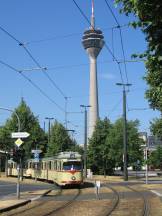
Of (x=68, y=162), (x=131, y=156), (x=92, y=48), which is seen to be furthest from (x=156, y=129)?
(x=92, y=48)

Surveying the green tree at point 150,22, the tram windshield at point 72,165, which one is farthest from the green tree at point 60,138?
the green tree at point 150,22

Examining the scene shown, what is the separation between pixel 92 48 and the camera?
189750 mm

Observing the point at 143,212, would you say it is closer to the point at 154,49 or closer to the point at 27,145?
the point at 154,49

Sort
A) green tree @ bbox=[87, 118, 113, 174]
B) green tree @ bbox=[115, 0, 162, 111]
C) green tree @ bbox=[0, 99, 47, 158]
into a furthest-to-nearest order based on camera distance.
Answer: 1. green tree @ bbox=[0, 99, 47, 158]
2. green tree @ bbox=[87, 118, 113, 174]
3. green tree @ bbox=[115, 0, 162, 111]

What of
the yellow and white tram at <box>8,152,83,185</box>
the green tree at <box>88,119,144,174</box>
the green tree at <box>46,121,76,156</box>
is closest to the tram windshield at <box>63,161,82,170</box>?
the yellow and white tram at <box>8,152,83,185</box>

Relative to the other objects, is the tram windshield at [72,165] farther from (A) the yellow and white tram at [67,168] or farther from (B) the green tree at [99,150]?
(B) the green tree at [99,150]

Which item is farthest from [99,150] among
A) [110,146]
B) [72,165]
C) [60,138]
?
[72,165]

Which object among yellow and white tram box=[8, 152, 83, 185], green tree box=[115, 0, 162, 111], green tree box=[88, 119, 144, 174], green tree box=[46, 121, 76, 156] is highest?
green tree box=[46, 121, 76, 156]

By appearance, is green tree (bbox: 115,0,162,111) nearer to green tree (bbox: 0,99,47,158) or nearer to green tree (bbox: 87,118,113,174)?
green tree (bbox: 87,118,113,174)

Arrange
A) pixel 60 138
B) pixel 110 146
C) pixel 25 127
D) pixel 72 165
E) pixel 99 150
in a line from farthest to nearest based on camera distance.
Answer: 1. pixel 60 138
2. pixel 25 127
3. pixel 99 150
4. pixel 110 146
5. pixel 72 165

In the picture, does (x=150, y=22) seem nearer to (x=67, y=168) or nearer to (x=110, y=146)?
(x=67, y=168)

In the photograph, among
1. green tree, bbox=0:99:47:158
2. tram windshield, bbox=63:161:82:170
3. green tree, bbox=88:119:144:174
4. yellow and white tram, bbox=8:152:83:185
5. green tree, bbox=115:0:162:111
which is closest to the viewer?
green tree, bbox=115:0:162:111

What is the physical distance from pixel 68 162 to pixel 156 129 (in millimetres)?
8507

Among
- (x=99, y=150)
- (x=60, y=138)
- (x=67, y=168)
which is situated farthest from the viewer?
(x=60, y=138)
